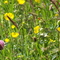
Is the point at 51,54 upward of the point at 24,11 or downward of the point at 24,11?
downward

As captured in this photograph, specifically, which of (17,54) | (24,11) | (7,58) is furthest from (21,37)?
(24,11)

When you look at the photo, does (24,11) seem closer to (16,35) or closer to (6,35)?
(6,35)

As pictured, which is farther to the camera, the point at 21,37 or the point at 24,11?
the point at 24,11

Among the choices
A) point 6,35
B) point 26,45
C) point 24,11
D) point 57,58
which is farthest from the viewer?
point 24,11

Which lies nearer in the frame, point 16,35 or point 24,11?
point 16,35

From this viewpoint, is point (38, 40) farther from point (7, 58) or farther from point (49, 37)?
point (7, 58)

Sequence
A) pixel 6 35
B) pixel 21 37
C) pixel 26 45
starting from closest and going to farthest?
1. pixel 26 45
2. pixel 21 37
3. pixel 6 35

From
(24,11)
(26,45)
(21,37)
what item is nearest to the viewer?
(26,45)

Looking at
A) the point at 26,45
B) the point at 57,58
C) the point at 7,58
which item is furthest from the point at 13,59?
the point at 57,58

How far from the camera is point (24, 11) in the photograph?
2543 mm

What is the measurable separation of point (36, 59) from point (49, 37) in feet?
0.82

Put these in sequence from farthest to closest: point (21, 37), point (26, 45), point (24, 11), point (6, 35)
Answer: point (24, 11)
point (6, 35)
point (21, 37)
point (26, 45)

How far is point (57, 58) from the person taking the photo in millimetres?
1729

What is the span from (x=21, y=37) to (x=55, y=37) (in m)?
0.28
